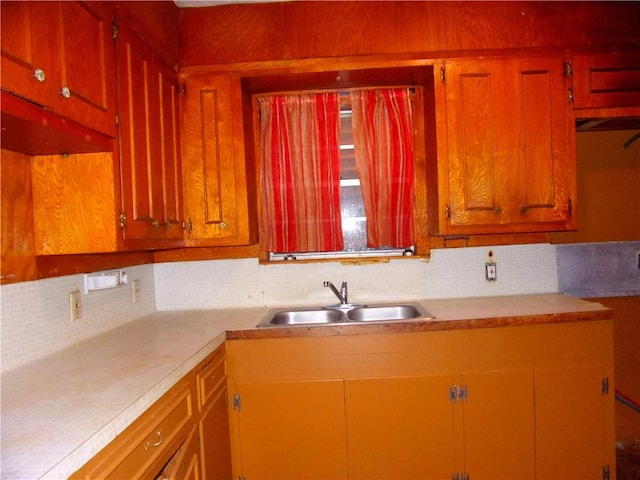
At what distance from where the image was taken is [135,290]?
7.25 feet

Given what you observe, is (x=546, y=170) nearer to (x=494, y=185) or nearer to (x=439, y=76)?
(x=494, y=185)

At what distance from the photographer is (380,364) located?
1.87 meters

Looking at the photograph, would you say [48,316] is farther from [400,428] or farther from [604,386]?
[604,386]

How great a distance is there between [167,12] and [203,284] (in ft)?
4.74

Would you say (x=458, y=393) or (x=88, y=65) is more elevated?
(x=88, y=65)

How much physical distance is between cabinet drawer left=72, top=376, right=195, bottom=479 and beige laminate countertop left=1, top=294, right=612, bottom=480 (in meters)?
0.03

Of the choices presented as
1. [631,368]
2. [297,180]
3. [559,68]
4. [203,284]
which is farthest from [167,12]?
[631,368]

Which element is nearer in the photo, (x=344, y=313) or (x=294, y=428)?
(x=294, y=428)

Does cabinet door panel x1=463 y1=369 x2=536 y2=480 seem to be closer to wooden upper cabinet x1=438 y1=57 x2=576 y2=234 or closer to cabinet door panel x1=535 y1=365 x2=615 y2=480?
cabinet door panel x1=535 y1=365 x2=615 y2=480

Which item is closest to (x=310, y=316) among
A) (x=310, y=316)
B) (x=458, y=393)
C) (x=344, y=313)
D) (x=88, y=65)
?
(x=310, y=316)

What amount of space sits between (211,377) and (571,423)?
1630mm

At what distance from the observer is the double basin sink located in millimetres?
2272

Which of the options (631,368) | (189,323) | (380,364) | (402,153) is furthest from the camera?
(631,368)

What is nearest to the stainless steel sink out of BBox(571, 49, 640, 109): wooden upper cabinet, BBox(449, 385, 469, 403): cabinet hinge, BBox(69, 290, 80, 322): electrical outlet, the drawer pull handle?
BBox(449, 385, 469, 403): cabinet hinge
